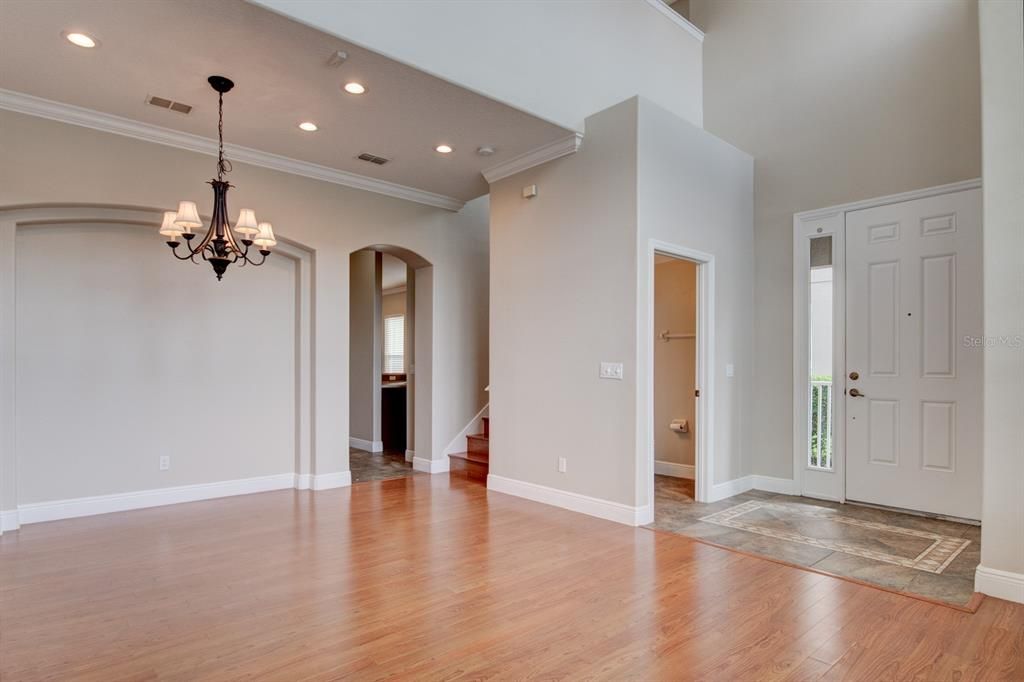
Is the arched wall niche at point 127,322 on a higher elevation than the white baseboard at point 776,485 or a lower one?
higher

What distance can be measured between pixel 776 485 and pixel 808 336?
4.56 feet

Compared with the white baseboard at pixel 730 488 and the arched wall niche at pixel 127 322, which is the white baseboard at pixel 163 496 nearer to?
the arched wall niche at pixel 127 322

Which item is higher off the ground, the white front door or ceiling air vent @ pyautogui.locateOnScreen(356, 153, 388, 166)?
ceiling air vent @ pyautogui.locateOnScreen(356, 153, 388, 166)

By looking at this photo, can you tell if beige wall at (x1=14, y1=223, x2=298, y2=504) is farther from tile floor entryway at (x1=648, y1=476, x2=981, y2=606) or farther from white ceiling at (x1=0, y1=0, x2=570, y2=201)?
tile floor entryway at (x1=648, y1=476, x2=981, y2=606)

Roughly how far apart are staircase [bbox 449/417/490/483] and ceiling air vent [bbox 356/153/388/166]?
285cm

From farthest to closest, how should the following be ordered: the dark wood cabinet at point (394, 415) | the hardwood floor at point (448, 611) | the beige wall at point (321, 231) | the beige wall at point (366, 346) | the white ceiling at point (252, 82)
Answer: the dark wood cabinet at point (394, 415) < the beige wall at point (366, 346) < the beige wall at point (321, 231) < the white ceiling at point (252, 82) < the hardwood floor at point (448, 611)

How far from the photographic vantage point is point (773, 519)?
4.36 meters

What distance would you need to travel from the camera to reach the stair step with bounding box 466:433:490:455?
608cm

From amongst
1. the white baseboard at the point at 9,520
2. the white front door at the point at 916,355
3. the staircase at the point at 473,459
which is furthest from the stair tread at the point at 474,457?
the white baseboard at the point at 9,520

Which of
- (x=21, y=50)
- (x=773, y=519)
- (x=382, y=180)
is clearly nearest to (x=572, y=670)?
(x=773, y=519)

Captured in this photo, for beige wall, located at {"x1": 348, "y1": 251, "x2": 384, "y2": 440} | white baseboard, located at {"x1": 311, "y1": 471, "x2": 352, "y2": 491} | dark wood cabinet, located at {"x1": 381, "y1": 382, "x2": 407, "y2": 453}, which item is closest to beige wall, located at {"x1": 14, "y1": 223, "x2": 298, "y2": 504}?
white baseboard, located at {"x1": 311, "y1": 471, "x2": 352, "y2": 491}

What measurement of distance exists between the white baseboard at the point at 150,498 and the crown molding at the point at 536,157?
11.4 feet

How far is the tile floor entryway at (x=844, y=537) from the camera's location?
3.20 m

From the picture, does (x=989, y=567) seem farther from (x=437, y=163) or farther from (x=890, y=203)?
(x=437, y=163)
